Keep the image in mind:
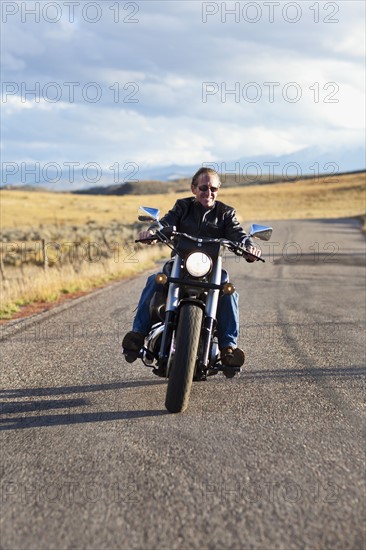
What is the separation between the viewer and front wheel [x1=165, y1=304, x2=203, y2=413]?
4.90 metres

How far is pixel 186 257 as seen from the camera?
525 centimetres

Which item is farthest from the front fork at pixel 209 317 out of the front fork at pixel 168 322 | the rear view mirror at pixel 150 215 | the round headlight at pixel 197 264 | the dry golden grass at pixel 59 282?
the dry golden grass at pixel 59 282

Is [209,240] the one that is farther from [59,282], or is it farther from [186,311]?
[59,282]

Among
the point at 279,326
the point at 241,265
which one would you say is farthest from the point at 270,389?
the point at 241,265

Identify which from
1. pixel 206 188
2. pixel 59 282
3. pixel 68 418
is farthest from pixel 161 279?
pixel 59 282

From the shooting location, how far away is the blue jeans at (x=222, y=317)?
5.60 metres

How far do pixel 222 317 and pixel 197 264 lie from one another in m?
0.68

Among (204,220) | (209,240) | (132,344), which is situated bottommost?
(132,344)

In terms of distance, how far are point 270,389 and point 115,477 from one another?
2.42 meters

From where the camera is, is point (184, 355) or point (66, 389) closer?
point (184, 355)

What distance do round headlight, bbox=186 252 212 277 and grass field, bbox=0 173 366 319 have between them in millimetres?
6429

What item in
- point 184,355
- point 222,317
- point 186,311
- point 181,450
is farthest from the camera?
point 222,317

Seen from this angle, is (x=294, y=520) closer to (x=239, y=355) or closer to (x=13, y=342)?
(x=239, y=355)

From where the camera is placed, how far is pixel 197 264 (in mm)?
5164
